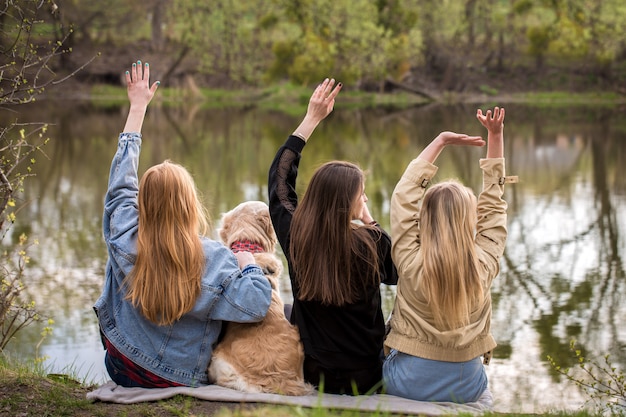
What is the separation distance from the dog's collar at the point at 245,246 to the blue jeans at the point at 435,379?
690mm

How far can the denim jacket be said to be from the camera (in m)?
2.90

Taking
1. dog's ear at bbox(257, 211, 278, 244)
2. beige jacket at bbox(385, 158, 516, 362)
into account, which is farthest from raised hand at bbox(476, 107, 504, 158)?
dog's ear at bbox(257, 211, 278, 244)

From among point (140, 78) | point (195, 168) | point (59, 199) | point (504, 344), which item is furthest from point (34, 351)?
point (195, 168)

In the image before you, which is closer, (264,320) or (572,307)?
(264,320)

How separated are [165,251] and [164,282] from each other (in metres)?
0.11

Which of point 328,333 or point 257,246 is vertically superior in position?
point 257,246

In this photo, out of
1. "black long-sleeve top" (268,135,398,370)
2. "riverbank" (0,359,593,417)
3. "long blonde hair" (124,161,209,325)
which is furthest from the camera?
"black long-sleeve top" (268,135,398,370)

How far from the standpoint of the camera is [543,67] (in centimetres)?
3167

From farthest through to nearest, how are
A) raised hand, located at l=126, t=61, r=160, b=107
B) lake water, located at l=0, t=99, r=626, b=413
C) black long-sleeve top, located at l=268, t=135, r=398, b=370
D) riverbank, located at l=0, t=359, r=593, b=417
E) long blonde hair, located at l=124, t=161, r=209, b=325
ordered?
lake water, located at l=0, t=99, r=626, b=413 < raised hand, located at l=126, t=61, r=160, b=107 < black long-sleeve top, located at l=268, t=135, r=398, b=370 < long blonde hair, located at l=124, t=161, r=209, b=325 < riverbank, located at l=0, t=359, r=593, b=417

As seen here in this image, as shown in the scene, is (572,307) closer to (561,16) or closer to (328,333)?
(328,333)

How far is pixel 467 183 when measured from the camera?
37.7 feet

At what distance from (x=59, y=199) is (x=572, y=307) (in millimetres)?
6495

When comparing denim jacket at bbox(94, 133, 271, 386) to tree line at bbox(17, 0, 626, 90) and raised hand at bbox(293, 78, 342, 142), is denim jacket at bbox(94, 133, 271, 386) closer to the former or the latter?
raised hand at bbox(293, 78, 342, 142)

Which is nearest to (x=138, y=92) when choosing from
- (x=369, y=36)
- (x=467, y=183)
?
(x=467, y=183)
